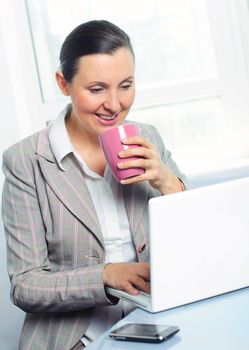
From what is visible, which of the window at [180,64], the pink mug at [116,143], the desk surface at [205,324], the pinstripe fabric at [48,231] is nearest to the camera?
the desk surface at [205,324]

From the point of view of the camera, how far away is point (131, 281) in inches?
43.3

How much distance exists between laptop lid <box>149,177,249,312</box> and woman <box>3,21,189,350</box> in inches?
12.6

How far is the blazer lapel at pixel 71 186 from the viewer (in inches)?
54.4

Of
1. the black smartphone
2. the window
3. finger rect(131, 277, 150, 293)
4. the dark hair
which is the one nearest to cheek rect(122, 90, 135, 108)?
the dark hair

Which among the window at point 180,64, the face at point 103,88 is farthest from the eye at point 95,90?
the window at point 180,64

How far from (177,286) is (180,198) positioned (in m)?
0.16

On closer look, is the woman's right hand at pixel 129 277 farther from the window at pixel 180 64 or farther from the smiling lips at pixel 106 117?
the window at pixel 180 64

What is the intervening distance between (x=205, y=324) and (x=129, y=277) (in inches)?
9.5

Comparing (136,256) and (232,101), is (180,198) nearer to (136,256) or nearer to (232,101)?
(136,256)

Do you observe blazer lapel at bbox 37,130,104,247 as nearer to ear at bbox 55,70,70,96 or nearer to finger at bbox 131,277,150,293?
ear at bbox 55,70,70,96

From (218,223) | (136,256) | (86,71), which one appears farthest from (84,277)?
(86,71)

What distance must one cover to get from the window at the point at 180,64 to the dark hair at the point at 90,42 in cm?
101

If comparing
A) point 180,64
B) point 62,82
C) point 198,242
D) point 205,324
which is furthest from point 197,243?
point 180,64

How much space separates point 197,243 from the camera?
968 mm
